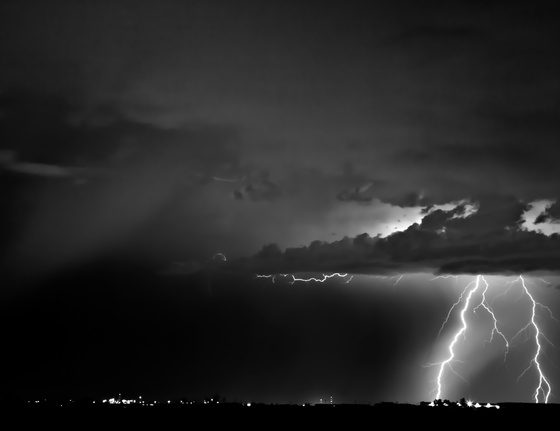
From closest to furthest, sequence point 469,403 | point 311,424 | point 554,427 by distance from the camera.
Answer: point 554,427
point 311,424
point 469,403

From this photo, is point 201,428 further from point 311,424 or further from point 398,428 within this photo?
point 398,428

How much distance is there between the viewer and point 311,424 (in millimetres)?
78438

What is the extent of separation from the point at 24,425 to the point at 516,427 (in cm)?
4268

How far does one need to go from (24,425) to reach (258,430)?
1955cm

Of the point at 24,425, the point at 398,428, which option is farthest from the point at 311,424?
the point at 24,425

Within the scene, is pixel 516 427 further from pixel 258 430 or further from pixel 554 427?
pixel 258 430

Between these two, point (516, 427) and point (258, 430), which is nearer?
point (258, 430)

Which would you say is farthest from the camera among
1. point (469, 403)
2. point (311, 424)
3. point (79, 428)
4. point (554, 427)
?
point (469, 403)

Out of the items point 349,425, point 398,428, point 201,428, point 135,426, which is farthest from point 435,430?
point 135,426

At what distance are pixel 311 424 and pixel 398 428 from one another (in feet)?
30.3

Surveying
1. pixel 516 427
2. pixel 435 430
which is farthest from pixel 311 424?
pixel 516 427

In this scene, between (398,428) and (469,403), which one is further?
(469,403)

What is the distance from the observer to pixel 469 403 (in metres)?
136

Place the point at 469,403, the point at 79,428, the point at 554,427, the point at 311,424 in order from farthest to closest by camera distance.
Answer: the point at 469,403 → the point at 311,424 → the point at 554,427 → the point at 79,428
